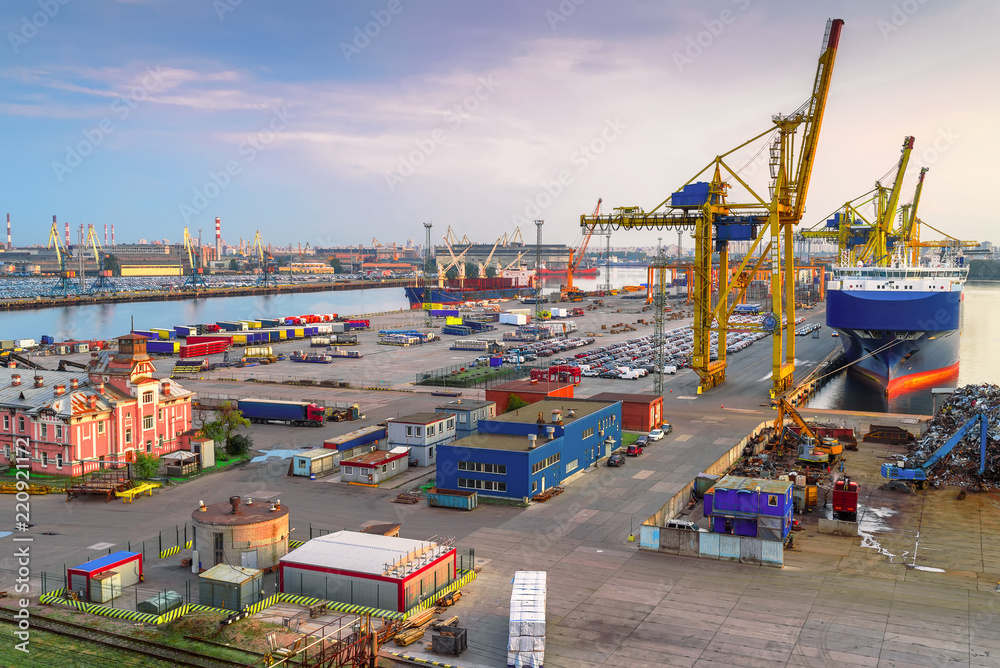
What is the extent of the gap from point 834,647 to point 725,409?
27464 mm

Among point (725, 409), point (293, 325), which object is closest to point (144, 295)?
point (293, 325)

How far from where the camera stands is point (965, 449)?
97.8 ft

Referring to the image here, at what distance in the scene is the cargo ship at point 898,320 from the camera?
48562mm

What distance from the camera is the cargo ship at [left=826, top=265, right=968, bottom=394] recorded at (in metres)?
48.6

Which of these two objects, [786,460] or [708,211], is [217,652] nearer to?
[786,460]

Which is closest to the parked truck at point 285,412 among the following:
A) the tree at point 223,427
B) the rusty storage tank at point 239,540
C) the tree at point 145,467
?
the tree at point 223,427

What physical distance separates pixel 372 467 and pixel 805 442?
684 inches

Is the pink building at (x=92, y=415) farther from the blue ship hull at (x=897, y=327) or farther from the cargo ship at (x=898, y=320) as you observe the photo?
the blue ship hull at (x=897, y=327)

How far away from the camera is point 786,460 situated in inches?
1286

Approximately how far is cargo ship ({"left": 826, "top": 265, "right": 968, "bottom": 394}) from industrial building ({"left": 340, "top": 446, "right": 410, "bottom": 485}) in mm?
28842

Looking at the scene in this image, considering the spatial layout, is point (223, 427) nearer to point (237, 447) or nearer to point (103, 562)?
point (237, 447)

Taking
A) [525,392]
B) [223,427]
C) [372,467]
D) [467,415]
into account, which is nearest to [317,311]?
[223,427]

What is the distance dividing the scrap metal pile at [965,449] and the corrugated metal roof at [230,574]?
2260 centimetres

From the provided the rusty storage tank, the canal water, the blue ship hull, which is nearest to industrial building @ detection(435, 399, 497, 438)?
the rusty storage tank
